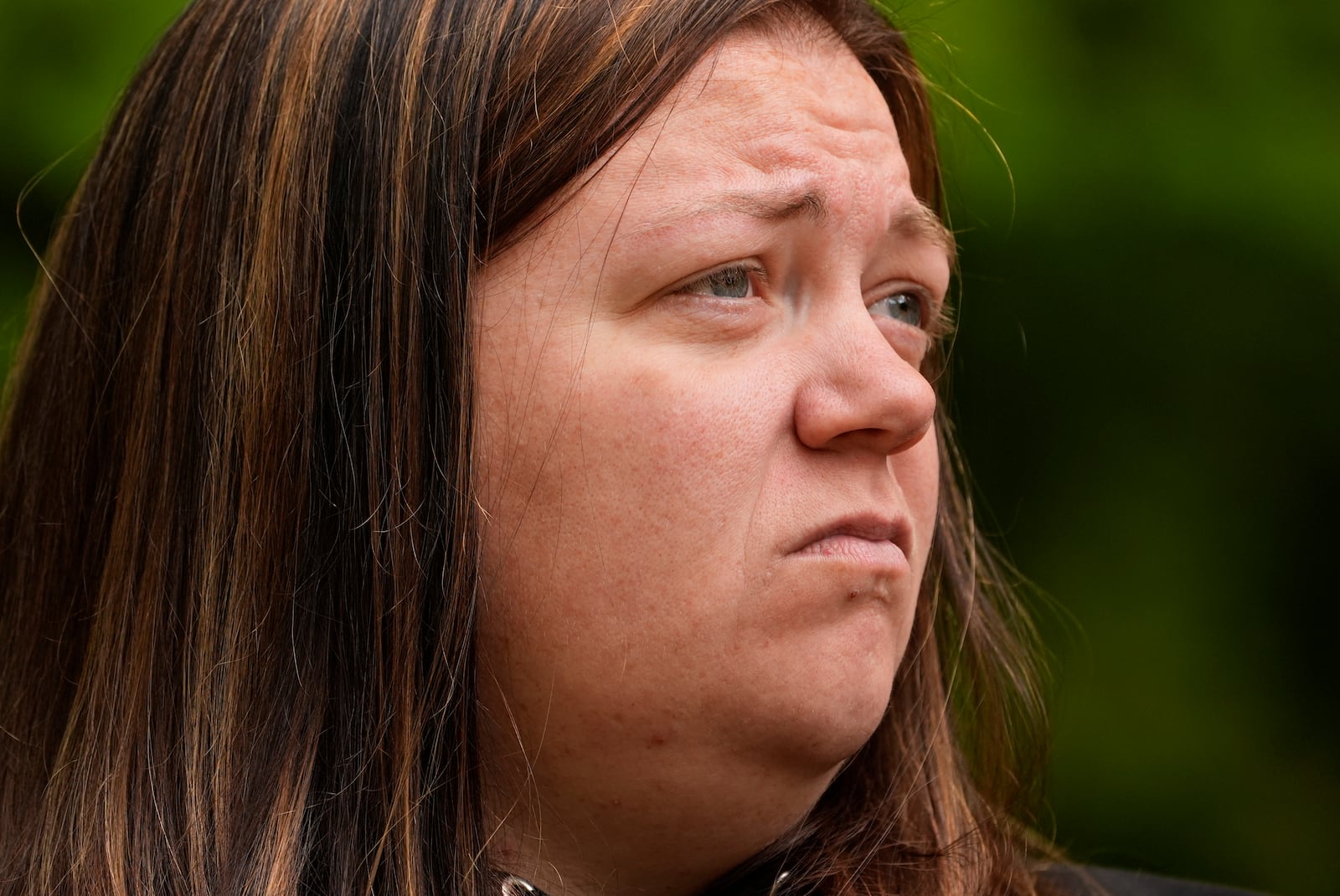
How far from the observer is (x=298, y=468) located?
1732 mm

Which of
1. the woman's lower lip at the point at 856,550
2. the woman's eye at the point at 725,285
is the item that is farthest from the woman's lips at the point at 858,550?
the woman's eye at the point at 725,285

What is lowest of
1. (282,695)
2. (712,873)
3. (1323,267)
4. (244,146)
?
(712,873)

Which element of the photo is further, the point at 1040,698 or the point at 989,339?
the point at 989,339

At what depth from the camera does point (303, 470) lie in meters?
1.73

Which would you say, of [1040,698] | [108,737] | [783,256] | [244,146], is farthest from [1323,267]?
[108,737]

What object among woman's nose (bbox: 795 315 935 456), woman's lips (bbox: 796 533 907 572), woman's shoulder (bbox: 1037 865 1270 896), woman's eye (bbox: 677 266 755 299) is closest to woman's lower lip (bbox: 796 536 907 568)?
woman's lips (bbox: 796 533 907 572)

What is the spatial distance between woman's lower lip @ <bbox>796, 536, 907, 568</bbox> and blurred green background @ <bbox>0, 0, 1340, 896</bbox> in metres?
1.57

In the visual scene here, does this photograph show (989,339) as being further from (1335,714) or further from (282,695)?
(282,695)

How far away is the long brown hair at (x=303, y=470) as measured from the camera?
1.66 m

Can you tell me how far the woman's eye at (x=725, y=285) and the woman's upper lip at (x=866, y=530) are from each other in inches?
11.1

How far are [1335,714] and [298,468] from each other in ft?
8.17

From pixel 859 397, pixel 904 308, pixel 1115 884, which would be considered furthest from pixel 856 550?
pixel 1115 884

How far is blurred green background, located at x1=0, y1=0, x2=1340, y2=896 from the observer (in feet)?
10.5

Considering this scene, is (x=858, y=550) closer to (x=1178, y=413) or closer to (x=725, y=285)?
(x=725, y=285)
